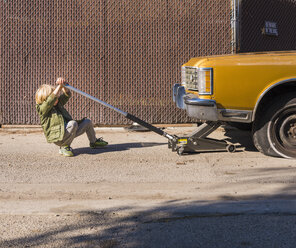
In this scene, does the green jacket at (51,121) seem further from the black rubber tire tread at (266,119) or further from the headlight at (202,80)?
the black rubber tire tread at (266,119)

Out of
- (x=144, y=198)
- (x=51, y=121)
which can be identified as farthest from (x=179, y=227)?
→ (x=51, y=121)

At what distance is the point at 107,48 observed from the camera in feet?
29.6

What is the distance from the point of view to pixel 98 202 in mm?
4383

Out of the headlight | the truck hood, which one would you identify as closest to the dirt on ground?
the headlight

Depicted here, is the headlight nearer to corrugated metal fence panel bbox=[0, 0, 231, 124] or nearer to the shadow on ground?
the shadow on ground

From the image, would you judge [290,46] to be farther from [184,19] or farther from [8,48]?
[8,48]

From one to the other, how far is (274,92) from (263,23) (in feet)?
12.1

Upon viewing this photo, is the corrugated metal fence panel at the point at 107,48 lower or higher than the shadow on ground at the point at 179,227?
A: higher

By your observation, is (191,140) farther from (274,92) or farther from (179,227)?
(179,227)

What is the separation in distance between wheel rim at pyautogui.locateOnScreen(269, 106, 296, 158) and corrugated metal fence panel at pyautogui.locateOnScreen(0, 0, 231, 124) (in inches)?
126

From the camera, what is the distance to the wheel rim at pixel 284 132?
620 cm

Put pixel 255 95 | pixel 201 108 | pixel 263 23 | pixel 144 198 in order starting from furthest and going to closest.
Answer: pixel 263 23, pixel 201 108, pixel 255 95, pixel 144 198

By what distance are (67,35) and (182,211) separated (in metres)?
5.94

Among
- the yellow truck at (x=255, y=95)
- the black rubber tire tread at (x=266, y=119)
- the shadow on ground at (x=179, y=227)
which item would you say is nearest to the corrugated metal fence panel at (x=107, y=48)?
the yellow truck at (x=255, y=95)
